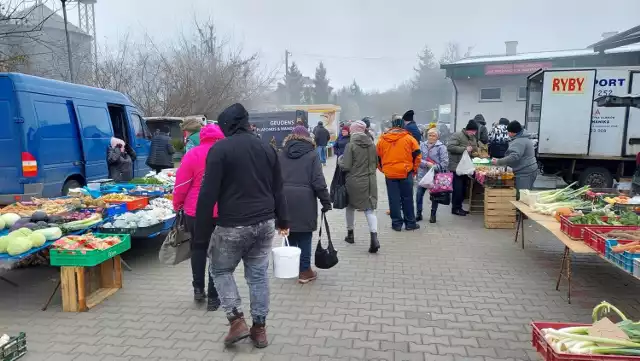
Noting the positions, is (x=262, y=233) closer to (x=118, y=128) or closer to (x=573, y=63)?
(x=118, y=128)

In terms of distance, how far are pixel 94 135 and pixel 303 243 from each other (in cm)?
554

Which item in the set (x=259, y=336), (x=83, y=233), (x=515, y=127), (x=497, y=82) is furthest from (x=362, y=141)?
(x=497, y=82)

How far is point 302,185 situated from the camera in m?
5.16

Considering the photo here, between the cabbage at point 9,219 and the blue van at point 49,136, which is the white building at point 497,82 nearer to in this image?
the blue van at point 49,136

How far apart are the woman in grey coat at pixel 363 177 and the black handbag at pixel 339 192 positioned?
0.26ft

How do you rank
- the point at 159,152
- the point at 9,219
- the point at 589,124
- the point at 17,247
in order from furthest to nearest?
the point at 589,124 < the point at 159,152 < the point at 9,219 < the point at 17,247

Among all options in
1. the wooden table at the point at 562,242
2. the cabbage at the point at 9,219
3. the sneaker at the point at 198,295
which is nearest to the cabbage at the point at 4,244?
the cabbage at the point at 9,219

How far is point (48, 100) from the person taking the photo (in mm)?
7578

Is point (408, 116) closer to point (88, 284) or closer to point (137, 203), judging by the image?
point (137, 203)

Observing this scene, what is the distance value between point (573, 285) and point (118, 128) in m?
9.49

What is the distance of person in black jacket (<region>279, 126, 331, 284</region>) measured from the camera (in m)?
5.10

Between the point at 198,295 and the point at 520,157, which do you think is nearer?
the point at 198,295

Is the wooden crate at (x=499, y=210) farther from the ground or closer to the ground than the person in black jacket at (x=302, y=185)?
closer to the ground

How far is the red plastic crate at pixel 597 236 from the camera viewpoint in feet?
13.6
